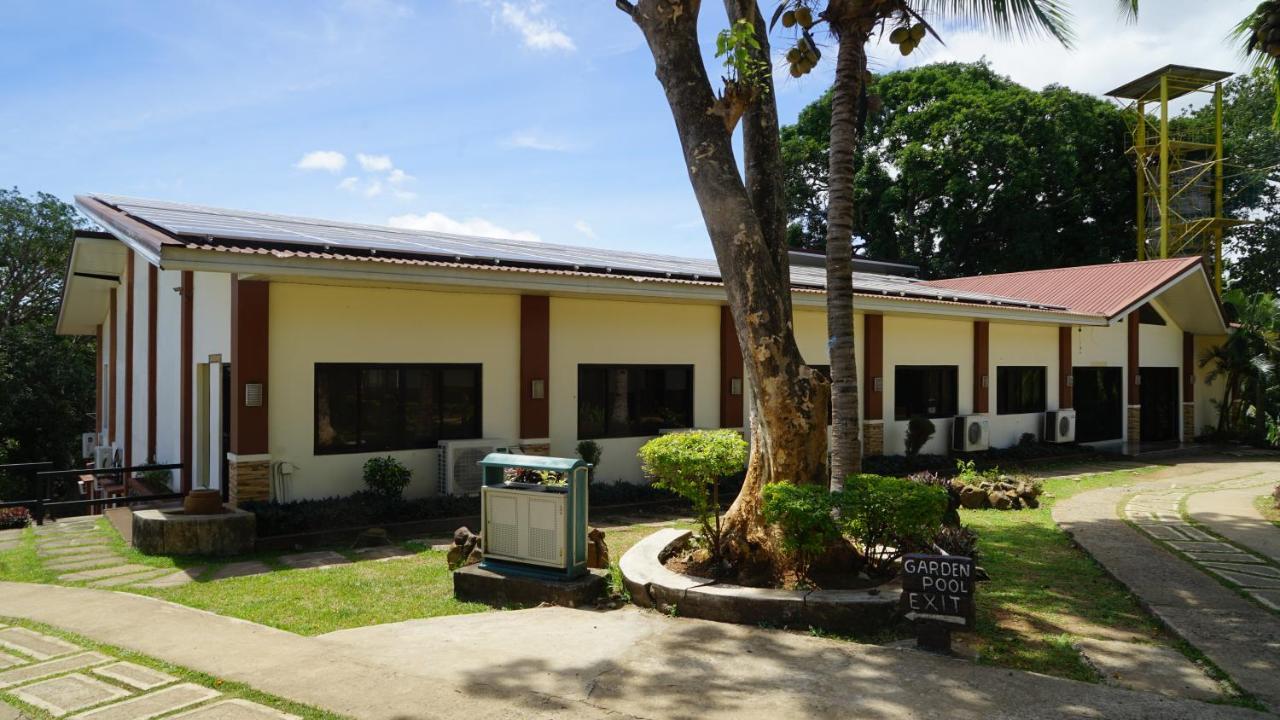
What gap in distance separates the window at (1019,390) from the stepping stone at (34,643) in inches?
713

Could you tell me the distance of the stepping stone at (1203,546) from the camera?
9133 millimetres

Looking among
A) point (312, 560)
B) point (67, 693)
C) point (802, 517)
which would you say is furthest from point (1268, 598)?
point (312, 560)

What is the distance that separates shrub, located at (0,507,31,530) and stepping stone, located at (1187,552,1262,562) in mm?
14954

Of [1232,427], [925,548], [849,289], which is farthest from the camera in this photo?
[1232,427]

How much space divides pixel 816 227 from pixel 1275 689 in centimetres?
3199

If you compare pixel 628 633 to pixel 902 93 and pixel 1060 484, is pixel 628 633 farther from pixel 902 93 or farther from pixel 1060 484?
pixel 902 93

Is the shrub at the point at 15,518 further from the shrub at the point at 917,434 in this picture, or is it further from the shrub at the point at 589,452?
the shrub at the point at 917,434

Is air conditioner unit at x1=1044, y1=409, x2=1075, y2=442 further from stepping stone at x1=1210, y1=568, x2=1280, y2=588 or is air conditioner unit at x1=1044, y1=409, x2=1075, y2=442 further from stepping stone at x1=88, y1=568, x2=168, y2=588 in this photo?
stepping stone at x1=88, y1=568, x2=168, y2=588

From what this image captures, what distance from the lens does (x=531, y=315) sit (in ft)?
41.1

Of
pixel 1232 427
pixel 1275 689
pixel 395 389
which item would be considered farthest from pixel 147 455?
pixel 1232 427

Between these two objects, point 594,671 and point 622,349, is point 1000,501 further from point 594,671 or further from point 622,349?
point 594,671

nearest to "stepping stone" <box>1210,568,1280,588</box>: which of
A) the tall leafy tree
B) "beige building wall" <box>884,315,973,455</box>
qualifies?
"beige building wall" <box>884,315,973,455</box>

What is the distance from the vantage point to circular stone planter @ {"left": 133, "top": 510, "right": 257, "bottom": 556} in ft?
29.9

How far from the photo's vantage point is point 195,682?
16.6 feet
